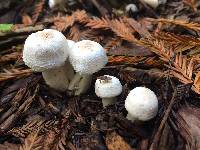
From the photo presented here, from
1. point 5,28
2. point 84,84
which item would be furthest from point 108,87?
point 5,28

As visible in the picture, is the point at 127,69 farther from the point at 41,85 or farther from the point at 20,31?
the point at 20,31

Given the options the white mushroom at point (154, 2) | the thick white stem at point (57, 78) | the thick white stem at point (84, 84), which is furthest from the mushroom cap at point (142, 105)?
the white mushroom at point (154, 2)

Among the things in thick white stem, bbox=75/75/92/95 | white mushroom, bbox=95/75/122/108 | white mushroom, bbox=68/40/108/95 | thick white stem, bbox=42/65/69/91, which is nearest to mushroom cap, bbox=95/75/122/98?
white mushroom, bbox=95/75/122/108

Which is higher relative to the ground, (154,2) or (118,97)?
(154,2)

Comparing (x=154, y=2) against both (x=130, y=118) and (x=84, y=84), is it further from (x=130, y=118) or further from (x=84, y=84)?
(x=130, y=118)

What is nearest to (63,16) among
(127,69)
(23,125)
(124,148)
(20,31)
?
(20,31)

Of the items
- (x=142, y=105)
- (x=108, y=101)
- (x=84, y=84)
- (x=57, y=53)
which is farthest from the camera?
(x=84, y=84)

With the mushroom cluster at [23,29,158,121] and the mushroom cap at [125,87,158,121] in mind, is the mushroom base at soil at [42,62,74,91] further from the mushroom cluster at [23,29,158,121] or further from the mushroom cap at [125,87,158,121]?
the mushroom cap at [125,87,158,121]
